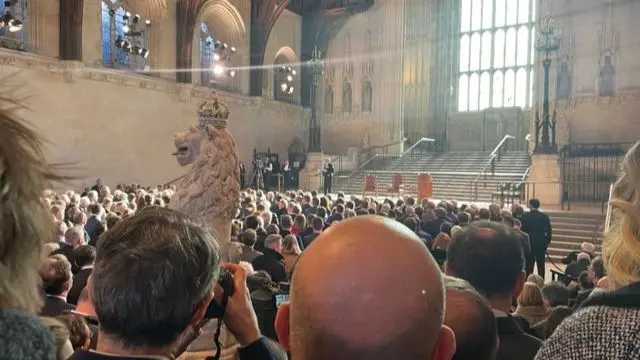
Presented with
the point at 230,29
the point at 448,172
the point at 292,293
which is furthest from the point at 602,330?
the point at 230,29

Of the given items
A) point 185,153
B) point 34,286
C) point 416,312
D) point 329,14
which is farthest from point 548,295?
point 329,14

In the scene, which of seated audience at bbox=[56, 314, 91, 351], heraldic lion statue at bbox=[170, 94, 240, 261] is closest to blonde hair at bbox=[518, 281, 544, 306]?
heraldic lion statue at bbox=[170, 94, 240, 261]

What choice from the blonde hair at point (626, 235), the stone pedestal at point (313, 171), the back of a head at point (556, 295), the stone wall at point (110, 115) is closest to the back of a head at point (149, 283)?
the blonde hair at point (626, 235)

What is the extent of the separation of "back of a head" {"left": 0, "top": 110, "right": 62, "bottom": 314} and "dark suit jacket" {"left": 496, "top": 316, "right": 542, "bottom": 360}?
1627mm

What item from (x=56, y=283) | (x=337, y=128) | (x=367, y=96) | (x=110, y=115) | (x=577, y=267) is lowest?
(x=577, y=267)

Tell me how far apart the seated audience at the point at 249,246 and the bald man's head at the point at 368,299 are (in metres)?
4.15

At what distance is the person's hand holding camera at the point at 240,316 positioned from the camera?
139 cm

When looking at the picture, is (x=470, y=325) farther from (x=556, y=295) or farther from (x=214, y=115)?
(x=214, y=115)

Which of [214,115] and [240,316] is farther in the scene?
[214,115]

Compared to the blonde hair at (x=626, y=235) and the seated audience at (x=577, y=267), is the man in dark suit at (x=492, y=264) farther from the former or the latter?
the seated audience at (x=577, y=267)

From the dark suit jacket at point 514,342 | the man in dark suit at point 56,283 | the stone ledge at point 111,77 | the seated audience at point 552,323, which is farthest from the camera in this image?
the stone ledge at point 111,77

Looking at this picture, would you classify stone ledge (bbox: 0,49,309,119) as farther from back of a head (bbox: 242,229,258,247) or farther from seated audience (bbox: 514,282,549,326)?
seated audience (bbox: 514,282,549,326)

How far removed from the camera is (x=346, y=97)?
28.2 m

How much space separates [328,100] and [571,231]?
18.1 metres
